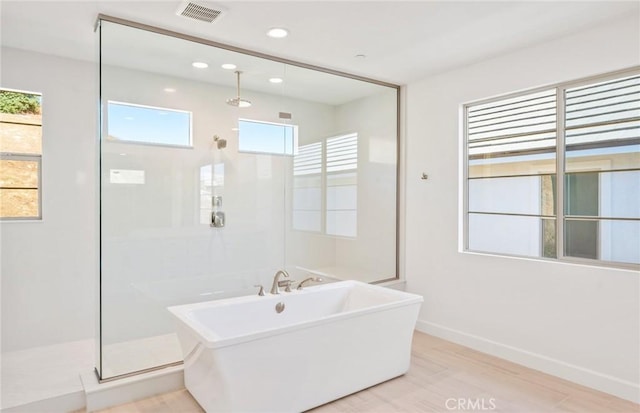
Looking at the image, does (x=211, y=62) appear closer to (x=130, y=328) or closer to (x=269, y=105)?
(x=269, y=105)

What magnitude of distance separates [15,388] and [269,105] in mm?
2838

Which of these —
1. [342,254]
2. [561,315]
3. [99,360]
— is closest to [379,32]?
[342,254]

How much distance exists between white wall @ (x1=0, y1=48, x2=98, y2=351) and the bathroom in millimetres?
11

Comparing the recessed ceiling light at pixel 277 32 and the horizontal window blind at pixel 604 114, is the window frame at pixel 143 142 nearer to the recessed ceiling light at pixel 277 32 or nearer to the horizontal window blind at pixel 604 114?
the recessed ceiling light at pixel 277 32

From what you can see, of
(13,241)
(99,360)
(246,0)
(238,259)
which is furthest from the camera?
(238,259)

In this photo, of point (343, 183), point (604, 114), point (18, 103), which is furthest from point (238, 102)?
point (604, 114)

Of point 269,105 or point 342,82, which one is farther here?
point 342,82

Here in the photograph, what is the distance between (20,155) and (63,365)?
1758 millimetres

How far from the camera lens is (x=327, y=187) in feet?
13.3

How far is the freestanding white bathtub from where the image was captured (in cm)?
229

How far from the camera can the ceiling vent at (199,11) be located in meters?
2.59

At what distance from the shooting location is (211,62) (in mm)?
3328

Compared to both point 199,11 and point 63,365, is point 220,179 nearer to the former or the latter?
point 199,11

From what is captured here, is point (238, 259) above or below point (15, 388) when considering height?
above
